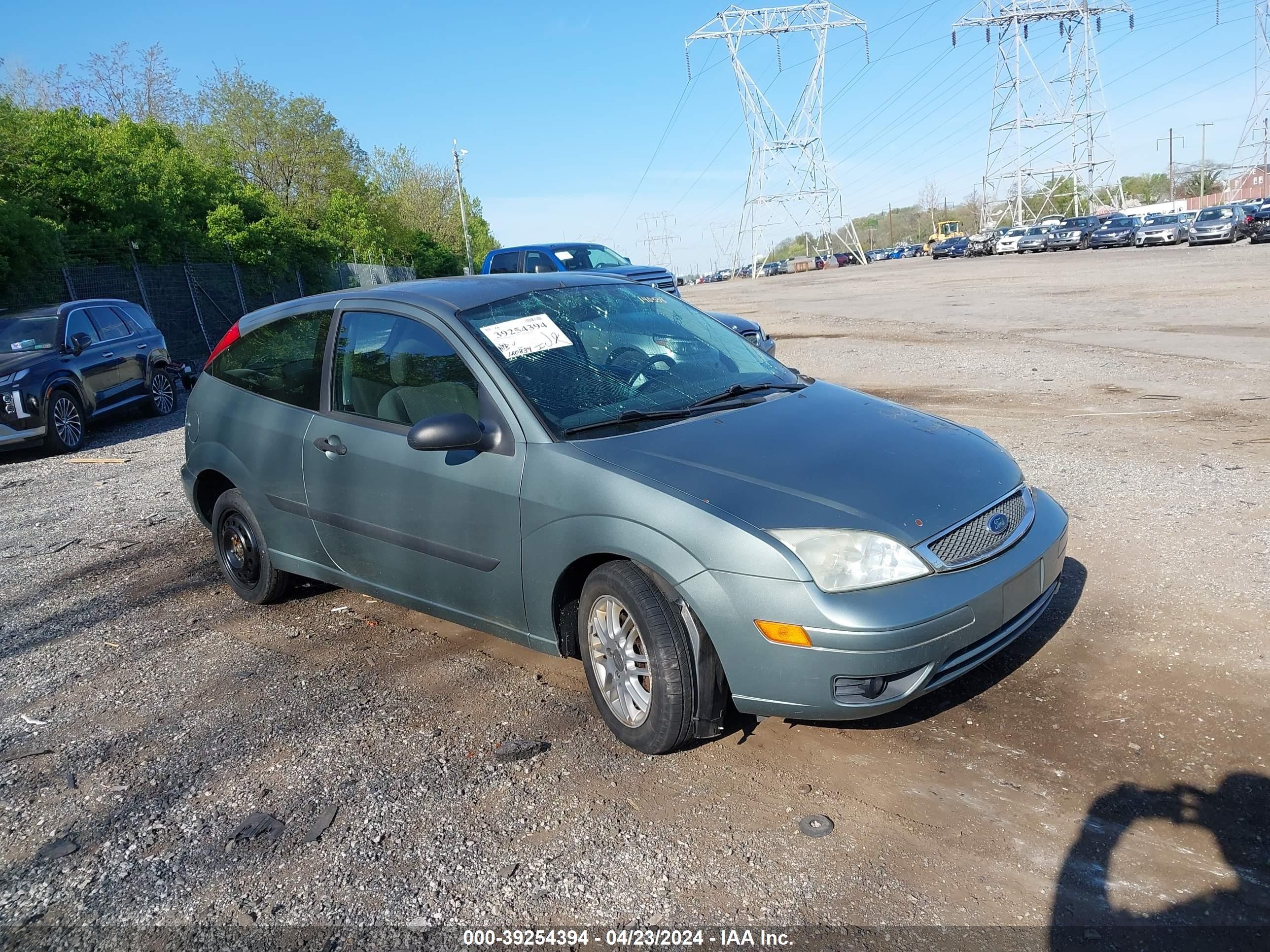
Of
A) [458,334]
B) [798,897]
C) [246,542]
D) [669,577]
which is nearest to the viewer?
[798,897]

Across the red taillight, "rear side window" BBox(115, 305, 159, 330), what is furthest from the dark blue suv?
the red taillight

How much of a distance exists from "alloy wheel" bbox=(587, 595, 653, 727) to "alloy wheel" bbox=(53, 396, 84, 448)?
32.4 feet

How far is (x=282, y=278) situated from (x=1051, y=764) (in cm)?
3090

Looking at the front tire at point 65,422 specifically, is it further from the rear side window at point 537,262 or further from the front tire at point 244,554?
the rear side window at point 537,262

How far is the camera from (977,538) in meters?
3.27

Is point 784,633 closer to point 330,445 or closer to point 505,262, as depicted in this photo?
point 330,445

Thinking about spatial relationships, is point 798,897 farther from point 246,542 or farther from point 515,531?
point 246,542

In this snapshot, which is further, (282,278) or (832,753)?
(282,278)

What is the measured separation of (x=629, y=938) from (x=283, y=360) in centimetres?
345

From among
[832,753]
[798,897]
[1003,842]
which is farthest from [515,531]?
[1003,842]

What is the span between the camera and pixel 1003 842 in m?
2.78

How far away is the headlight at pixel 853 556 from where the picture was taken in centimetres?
300

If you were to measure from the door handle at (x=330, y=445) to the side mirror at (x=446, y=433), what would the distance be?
771mm

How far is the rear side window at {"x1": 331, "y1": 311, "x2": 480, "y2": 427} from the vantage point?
398 centimetres
